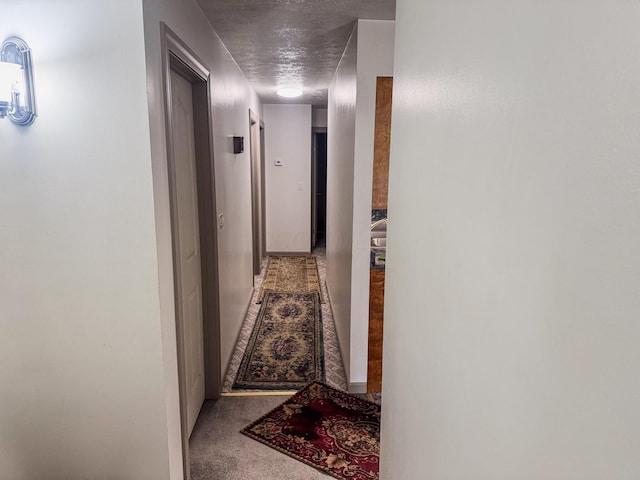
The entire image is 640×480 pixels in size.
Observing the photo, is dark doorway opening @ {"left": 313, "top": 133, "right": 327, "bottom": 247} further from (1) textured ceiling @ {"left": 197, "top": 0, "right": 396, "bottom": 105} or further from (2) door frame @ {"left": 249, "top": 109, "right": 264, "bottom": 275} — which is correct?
(1) textured ceiling @ {"left": 197, "top": 0, "right": 396, "bottom": 105}

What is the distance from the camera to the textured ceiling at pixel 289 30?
8.03 ft

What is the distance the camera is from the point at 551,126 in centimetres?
60

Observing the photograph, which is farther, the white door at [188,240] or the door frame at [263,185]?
the door frame at [263,185]

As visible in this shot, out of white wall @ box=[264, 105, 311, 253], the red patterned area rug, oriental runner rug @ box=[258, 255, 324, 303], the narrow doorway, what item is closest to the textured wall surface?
the red patterned area rug

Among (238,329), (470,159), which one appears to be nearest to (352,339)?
(238,329)

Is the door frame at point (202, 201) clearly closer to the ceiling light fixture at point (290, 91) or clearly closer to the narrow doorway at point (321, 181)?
the ceiling light fixture at point (290, 91)

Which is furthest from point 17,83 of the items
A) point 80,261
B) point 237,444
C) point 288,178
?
point 288,178

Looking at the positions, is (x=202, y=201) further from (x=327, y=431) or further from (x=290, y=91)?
(x=290, y=91)

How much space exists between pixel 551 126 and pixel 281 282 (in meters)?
5.46

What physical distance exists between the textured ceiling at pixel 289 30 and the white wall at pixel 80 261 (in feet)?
3.28

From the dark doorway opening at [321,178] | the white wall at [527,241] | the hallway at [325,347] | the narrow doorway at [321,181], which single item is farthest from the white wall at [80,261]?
the dark doorway opening at [321,178]

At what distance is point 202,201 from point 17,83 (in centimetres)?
122

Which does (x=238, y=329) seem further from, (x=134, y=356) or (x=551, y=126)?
(x=551, y=126)

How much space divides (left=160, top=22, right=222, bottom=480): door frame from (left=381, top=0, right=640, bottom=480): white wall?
1.15 metres
